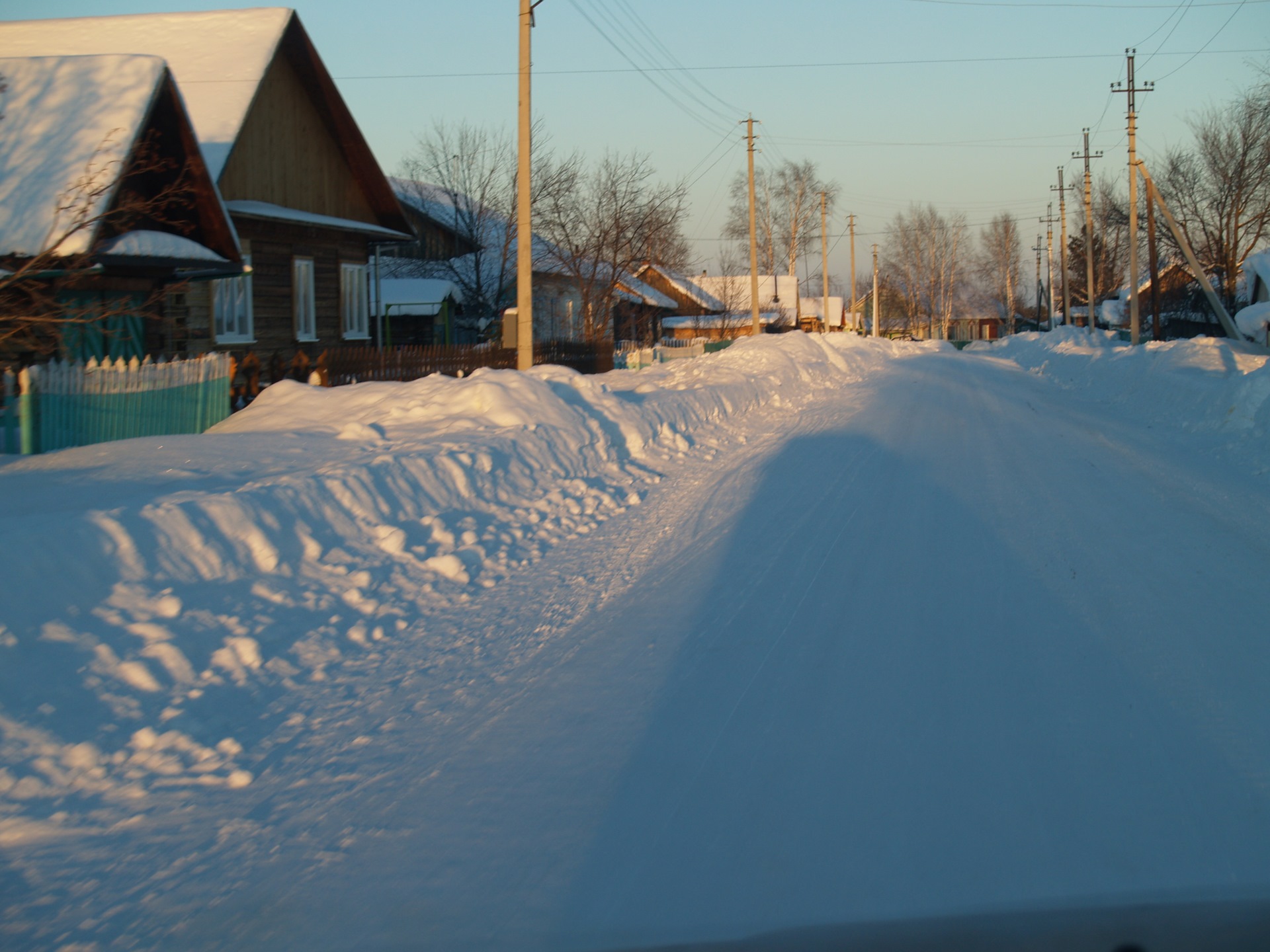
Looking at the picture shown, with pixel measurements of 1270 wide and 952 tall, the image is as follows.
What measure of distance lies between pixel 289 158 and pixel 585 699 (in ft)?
64.8

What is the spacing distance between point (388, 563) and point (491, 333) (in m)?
29.9

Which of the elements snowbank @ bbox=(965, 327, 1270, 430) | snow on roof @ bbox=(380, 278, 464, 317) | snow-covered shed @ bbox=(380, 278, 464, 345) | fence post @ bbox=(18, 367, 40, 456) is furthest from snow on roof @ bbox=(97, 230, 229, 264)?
snow on roof @ bbox=(380, 278, 464, 317)

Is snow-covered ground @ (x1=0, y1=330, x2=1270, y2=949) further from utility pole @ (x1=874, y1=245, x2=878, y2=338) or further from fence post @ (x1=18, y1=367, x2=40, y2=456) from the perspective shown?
utility pole @ (x1=874, y1=245, x2=878, y2=338)

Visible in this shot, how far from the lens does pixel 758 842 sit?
155 inches

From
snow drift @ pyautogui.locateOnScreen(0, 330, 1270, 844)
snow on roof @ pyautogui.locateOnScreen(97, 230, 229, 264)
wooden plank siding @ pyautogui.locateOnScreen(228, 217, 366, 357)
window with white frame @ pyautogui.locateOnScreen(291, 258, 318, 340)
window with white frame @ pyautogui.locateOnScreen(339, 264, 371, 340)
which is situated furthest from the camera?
window with white frame @ pyautogui.locateOnScreen(339, 264, 371, 340)

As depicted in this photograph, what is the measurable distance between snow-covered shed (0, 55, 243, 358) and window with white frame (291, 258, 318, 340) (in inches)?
193

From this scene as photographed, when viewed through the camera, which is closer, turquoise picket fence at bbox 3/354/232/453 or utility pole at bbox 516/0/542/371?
turquoise picket fence at bbox 3/354/232/453

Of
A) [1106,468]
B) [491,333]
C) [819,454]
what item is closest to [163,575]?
[819,454]

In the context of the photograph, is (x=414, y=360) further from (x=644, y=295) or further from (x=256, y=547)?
(x=644, y=295)

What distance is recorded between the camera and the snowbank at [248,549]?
4926 millimetres

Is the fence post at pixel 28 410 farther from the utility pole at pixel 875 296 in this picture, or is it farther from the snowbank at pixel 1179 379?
the utility pole at pixel 875 296

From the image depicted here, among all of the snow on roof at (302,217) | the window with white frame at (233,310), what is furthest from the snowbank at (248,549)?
the snow on roof at (302,217)

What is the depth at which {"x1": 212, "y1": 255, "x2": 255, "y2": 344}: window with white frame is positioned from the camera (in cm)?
1992

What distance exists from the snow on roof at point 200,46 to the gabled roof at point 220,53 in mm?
20
